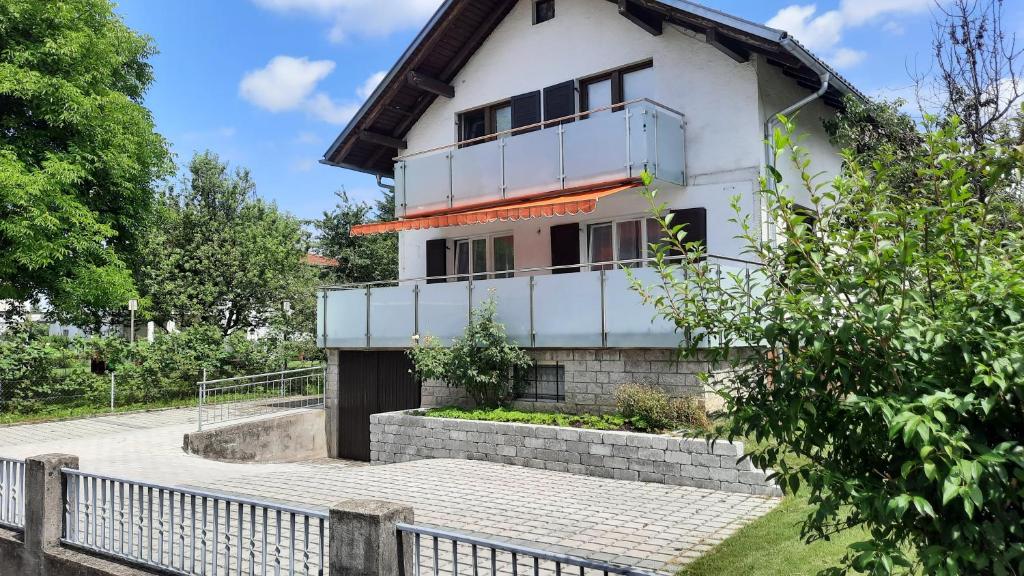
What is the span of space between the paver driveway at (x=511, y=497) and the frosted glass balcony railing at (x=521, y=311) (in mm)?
2880

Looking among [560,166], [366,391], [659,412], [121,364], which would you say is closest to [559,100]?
[560,166]

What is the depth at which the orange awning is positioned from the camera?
14406 millimetres

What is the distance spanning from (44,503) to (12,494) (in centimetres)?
109

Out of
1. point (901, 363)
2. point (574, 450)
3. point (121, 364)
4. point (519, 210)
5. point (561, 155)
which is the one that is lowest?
point (574, 450)

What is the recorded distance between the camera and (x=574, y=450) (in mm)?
12820

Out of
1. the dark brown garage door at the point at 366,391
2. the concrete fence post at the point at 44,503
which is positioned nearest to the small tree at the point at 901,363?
the concrete fence post at the point at 44,503

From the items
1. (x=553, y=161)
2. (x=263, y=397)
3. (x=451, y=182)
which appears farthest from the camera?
(x=263, y=397)

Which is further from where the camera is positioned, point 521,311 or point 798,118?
point 798,118

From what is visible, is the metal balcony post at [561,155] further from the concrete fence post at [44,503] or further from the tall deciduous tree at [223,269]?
the tall deciduous tree at [223,269]

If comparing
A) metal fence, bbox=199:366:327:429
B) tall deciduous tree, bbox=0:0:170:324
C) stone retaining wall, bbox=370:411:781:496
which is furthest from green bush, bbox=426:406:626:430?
tall deciduous tree, bbox=0:0:170:324

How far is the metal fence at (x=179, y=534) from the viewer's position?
7.27m

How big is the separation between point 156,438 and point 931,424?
20.1 m

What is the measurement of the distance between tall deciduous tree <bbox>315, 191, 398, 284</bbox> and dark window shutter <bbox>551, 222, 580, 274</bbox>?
47.6 ft

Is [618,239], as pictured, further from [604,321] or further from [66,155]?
[66,155]
